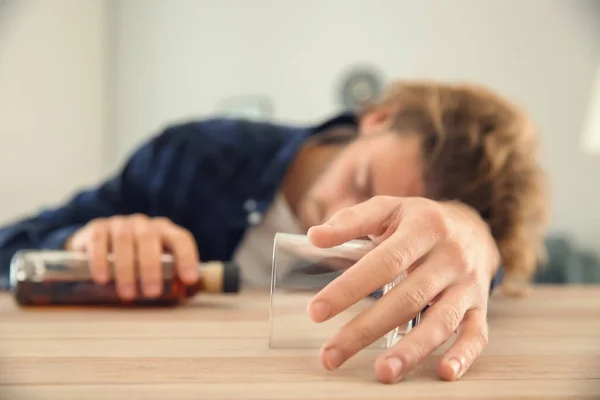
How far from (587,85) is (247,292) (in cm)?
175

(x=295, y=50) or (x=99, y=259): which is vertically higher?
(x=295, y=50)

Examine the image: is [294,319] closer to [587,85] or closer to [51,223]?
[51,223]

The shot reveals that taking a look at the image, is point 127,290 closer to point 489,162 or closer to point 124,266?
point 124,266

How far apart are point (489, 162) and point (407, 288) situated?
0.45 meters

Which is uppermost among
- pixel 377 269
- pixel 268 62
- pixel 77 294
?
pixel 268 62

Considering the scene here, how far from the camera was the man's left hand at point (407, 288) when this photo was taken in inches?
12.6

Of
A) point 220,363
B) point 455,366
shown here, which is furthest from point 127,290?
point 455,366

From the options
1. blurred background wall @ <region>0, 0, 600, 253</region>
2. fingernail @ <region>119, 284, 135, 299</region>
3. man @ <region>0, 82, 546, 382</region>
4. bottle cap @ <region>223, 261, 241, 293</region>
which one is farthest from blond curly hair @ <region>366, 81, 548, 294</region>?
blurred background wall @ <region>0, 0, 600, 253</region>

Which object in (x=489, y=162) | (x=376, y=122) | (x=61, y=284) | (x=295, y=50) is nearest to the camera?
(x=61, y=284)

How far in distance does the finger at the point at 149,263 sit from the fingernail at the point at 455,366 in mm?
333

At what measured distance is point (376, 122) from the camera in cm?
98

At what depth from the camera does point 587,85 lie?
6.45ft

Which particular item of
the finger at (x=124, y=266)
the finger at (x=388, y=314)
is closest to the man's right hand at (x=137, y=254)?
the finger at (x=124, y=266)

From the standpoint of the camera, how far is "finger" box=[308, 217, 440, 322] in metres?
0.32
